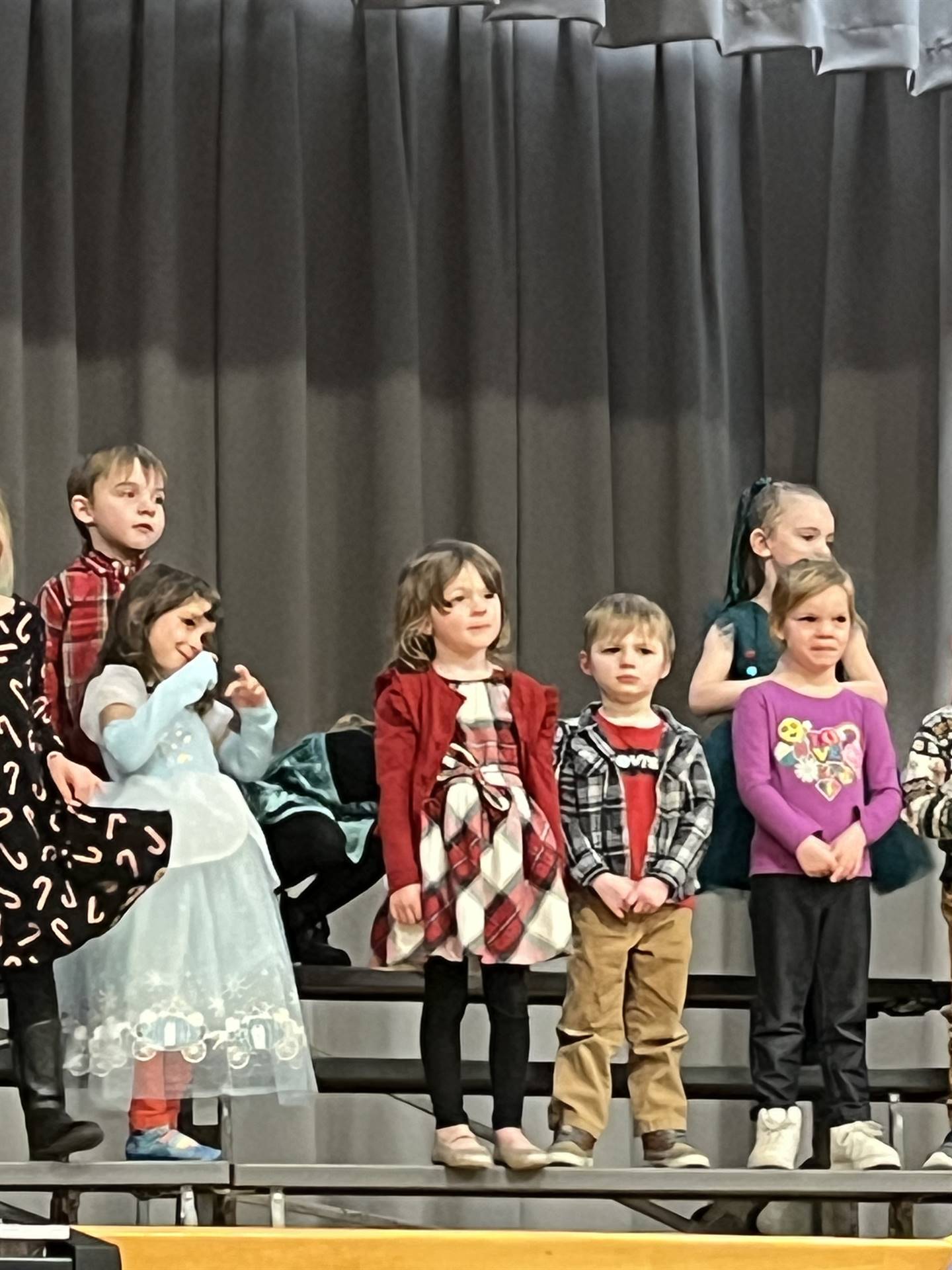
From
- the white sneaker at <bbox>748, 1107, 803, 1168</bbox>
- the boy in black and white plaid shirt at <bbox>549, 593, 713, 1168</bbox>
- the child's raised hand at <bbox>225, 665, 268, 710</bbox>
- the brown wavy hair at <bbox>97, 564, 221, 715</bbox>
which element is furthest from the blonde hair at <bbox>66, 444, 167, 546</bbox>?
the white sneaker at <bbox>748, 1107, 803, 1168</bbox>

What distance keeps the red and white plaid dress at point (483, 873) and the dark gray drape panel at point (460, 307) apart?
150 cm

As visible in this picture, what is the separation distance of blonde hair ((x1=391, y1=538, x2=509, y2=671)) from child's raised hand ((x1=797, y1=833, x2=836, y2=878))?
26.4 inches

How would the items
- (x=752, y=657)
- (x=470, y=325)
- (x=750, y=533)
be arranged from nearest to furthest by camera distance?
(x=752, y=657) < (x=750, y=533) < (x=470, y=325)

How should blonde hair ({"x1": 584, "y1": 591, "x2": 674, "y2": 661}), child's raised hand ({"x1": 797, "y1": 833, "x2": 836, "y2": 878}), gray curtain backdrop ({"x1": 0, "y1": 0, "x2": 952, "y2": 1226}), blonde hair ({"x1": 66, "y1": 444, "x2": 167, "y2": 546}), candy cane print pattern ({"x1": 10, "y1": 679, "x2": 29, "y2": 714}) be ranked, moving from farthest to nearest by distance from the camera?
gray curtain backdrop ({"x1": 0, "y1": 0, "x2": 952, "y2": 1226}) < blonde hair ({"x1": 66, "y1": 444, "x2": 167, "y2": 546}) < blonde hair ({"x1": 584, "y1": 591, "x2": 674, "y2": 661}) < child's raised hand ({"x1": 797, "y1": 833, "x2": 836, "y2": 878}) < candy cane print pattern ({"x1": 10, "y1": 679, "x2": 29, "y2": 714})

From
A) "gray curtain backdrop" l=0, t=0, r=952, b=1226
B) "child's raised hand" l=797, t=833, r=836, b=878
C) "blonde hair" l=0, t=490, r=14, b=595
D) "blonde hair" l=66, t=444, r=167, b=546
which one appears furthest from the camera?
"gray curtain backdrop" l=0, t=0, r=952, b=1226

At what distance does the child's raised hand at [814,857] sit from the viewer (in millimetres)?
3646

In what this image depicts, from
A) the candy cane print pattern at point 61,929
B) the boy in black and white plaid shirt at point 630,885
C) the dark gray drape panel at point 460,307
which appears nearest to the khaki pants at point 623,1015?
the boy in black and white plaid shirt at point 630,885

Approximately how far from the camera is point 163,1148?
3.43 m

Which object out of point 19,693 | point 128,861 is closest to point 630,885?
point 128,861

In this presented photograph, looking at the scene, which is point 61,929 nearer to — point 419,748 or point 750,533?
point 419,748

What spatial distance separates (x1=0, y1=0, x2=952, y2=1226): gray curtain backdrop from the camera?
5008mm

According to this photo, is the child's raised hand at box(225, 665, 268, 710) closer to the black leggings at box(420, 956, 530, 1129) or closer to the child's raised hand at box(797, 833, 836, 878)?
the black leggings at box(420, 956, 530, 1129)

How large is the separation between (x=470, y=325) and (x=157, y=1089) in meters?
2.42

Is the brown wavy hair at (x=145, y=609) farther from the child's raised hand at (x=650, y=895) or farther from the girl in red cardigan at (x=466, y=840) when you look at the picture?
the child's raised hand at (x=650, y=895)
